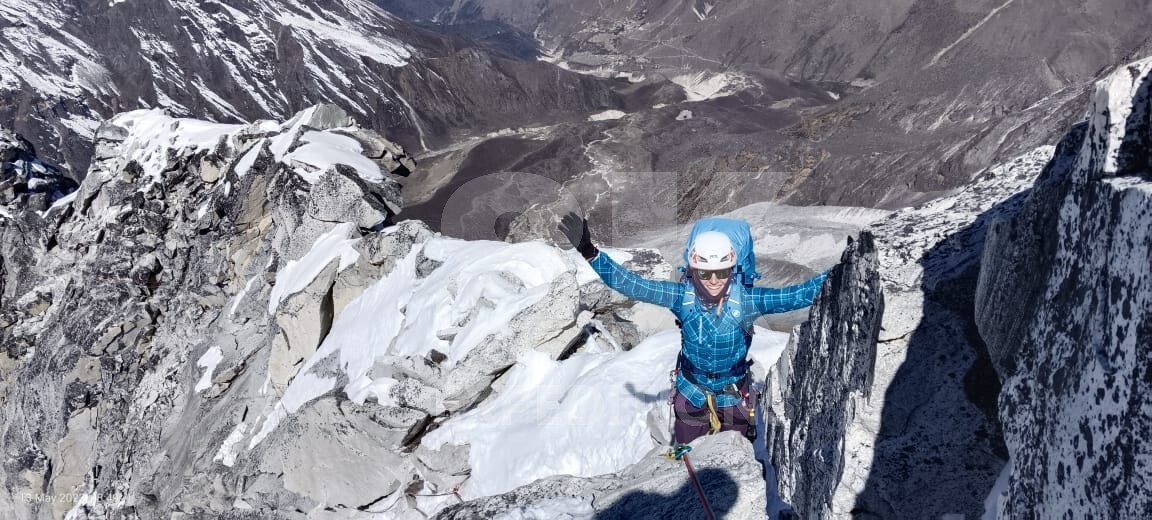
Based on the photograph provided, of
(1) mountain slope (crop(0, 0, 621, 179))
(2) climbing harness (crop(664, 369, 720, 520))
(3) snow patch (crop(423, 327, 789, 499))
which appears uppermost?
(2) climbing harness (crop(664, 369, 720, 520))

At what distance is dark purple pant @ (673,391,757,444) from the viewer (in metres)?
5.38

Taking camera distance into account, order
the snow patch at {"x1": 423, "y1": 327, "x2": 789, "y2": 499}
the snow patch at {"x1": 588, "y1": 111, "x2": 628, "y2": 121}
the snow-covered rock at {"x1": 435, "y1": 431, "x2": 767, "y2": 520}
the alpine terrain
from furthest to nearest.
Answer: the snow patch at {"x1": 588, "y1": 111, "x2": 628, "y2": 121}, the snow patch at {"x1": 423, "y1": 327, "x2": 789, "y2": 499}, the snow-covered rock at {"x1": 435, "y1": 431, "x2": 767, "y2": 520}, the alpine terrain

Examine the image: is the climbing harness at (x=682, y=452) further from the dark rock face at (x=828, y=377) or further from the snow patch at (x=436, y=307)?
the snow patch at (x=436, y=307)

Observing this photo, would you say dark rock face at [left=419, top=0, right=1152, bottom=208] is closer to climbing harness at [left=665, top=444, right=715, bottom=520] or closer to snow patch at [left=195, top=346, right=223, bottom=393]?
climbing harness at [left=665, top=444, right=715, bottom=520]

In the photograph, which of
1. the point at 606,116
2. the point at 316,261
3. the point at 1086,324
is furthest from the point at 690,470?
the point at 606,116

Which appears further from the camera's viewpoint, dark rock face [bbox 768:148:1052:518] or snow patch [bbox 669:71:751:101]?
snow patch [bbox 669:71:751:101]

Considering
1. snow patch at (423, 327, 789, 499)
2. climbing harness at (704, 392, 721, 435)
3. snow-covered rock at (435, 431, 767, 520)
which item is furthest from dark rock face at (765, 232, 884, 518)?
snow patch at (423, 327, 789, 499)

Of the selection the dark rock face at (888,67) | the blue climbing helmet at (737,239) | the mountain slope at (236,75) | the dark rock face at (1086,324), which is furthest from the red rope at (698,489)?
the mountain slope at (236,75)

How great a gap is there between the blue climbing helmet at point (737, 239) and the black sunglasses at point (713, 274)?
0.42 ft

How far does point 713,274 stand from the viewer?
4.88 m

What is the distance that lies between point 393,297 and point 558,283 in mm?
3010

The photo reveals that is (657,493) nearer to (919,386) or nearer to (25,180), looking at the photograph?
(919,386)

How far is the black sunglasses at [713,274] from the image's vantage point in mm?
4867

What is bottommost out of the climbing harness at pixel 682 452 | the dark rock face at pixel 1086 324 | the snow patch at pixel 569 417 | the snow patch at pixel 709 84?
the snow patch at pixel 569 417
